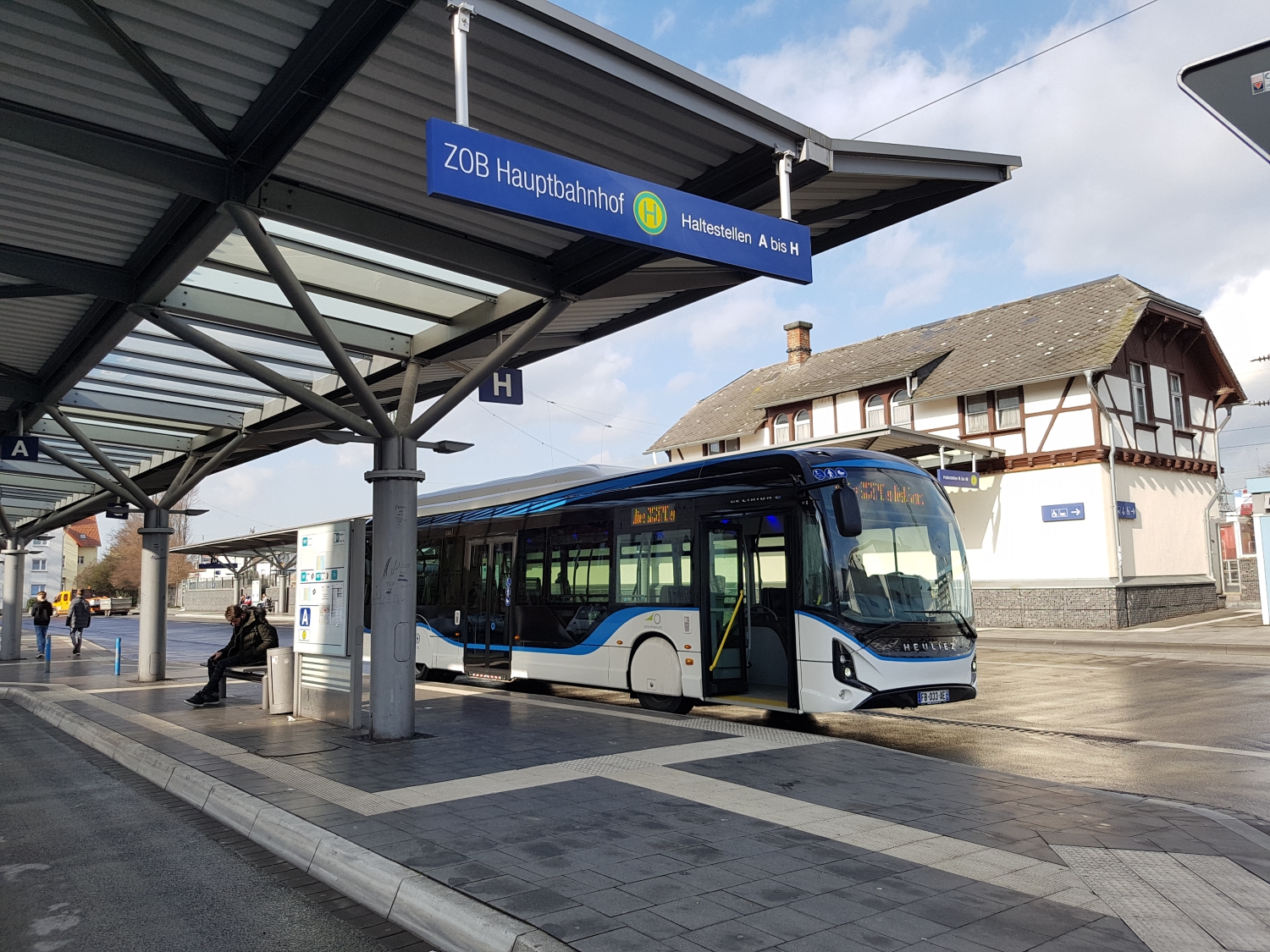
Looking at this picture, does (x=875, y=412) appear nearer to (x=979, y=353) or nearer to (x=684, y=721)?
(x=979, y=353)

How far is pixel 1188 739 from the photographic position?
1012cm

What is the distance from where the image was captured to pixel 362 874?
521 cm

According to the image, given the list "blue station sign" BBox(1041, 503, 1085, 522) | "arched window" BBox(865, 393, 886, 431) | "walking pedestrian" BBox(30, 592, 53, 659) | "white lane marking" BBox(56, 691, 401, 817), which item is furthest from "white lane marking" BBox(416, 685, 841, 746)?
"arched window" BBox(865, 393, 886, 431)

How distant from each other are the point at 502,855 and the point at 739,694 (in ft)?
20.8

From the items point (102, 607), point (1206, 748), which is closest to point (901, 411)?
point (1206, 748)

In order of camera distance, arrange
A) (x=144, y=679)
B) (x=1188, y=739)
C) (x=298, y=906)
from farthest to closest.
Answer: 1. (x=144, y=679)
2. (x=1188, y=739)
3. (x=298, y=906)

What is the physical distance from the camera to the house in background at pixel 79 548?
4778 inches

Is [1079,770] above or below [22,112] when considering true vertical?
below

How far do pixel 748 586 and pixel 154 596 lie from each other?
10765 millimetres

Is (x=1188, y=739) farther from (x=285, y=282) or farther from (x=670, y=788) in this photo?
(x=285, y=282)

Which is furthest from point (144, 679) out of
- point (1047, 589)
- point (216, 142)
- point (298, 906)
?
point (1047, 589)

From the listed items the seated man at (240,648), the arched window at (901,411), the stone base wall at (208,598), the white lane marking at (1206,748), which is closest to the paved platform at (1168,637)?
the arched window at (901,411)

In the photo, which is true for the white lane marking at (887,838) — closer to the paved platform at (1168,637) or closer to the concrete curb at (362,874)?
the concrete curb at (362,874)

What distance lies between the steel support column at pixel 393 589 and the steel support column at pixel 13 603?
64.7 ft
